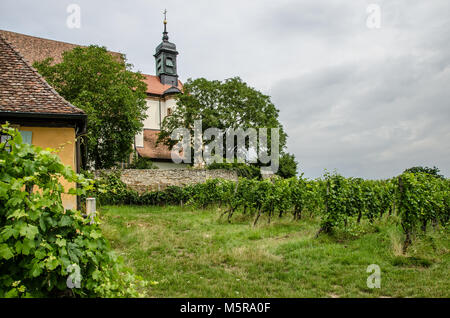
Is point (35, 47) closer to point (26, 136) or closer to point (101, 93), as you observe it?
point (101, 93)

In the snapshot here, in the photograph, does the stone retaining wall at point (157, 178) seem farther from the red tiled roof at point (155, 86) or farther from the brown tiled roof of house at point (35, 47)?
the red tiled roof at point (155, 86)

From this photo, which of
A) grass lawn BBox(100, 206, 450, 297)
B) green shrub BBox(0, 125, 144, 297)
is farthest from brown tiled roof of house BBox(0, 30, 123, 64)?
green shrub BBox(0, 125, 144, 297)

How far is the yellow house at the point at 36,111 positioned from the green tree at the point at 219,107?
2215 cm

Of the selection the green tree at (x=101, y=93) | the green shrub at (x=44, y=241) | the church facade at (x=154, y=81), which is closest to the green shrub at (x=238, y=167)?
the green tree at (x=101, y=93)

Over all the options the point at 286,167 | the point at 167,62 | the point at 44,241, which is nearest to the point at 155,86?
the point at 167,62

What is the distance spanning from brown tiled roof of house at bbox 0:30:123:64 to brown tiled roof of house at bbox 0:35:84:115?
1996 centimetres

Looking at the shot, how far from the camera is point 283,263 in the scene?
6676mm

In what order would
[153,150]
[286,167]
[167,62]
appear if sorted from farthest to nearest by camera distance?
[167,62] → [286,167] → [153,150]

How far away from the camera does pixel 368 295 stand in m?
4.79

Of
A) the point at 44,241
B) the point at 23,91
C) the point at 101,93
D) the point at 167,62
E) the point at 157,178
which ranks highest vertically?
the point at 167,62

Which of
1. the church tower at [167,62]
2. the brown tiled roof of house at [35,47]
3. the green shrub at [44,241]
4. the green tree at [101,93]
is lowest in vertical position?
the green shrub at [44,241]

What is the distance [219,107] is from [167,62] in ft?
53.5

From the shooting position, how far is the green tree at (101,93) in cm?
2252
